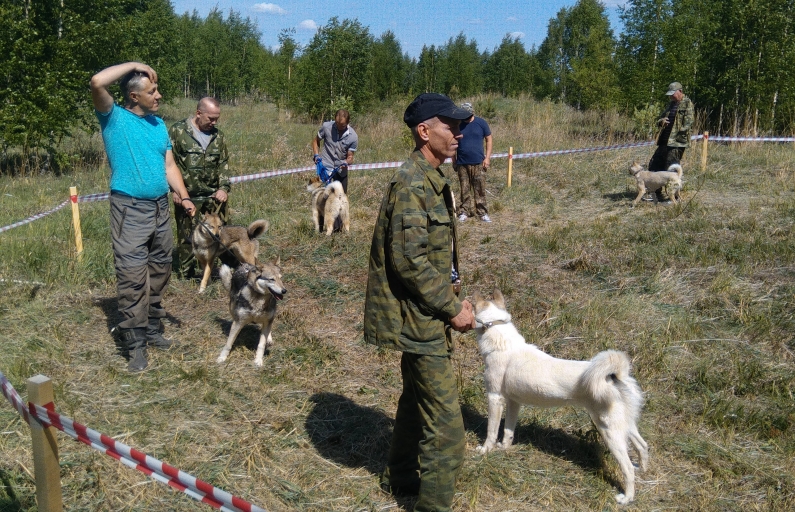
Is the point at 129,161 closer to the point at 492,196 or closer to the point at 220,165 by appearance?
the point at 220,165

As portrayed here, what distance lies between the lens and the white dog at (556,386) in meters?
3.46

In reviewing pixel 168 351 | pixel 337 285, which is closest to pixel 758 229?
pixel 337 285

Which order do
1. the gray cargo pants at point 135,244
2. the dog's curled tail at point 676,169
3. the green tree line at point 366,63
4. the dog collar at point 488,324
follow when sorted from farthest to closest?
the green tree line at point 366,63 < the dog's curled tail at point 676,169 < the gray cargo pants at point 135,244 < the dog collar at point 488,324

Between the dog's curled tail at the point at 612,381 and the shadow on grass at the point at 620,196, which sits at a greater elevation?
the shadow on grass at the point at 620,196

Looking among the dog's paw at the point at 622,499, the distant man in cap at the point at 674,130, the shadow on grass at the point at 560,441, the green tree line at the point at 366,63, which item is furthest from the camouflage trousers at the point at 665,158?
the dog's paw at the point at 622,499

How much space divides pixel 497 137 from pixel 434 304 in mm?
15483

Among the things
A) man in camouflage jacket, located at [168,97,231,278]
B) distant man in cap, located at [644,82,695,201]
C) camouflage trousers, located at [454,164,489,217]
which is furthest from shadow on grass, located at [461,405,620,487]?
distant man in cap, located at [644,82,695,201]

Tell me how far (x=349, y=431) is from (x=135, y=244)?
219cm

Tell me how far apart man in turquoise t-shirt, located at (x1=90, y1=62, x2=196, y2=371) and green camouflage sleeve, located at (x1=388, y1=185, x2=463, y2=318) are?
265 cm

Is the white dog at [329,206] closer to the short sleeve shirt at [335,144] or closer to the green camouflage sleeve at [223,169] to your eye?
the short sleeve shirt at [335,144]

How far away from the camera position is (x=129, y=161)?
466cm

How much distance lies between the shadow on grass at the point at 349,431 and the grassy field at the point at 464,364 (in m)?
0.02

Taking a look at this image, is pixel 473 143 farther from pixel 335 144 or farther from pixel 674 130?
pixel 674 130

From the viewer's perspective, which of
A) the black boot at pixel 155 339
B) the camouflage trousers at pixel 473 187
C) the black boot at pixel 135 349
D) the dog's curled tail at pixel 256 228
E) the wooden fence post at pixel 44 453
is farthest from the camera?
the camouflage trousers at pixel 473 187
